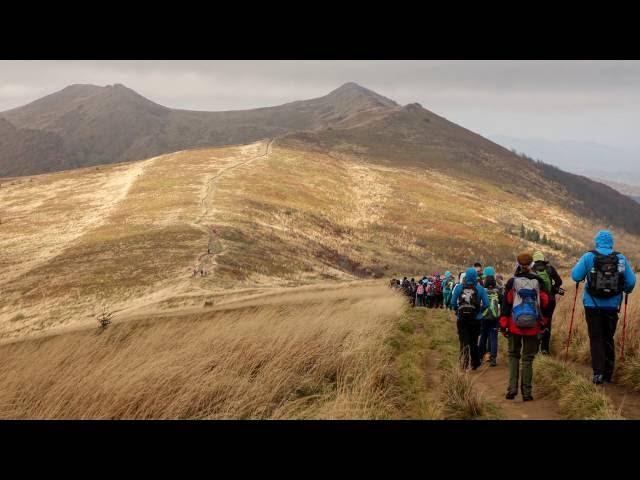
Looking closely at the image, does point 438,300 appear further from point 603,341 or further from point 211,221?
point 211,221

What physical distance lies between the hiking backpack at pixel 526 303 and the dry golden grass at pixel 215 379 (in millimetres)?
2072

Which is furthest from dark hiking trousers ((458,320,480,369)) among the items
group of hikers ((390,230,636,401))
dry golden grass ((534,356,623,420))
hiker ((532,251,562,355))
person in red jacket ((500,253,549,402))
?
person in red jacket ((500,253,549,402))

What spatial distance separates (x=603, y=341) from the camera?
7316 millimetres

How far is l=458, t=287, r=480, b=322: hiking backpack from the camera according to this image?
966 cm

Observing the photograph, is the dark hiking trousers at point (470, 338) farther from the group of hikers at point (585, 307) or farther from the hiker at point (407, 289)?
the hiker at point (407, 289)

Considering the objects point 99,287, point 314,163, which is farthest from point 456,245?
point 99,287

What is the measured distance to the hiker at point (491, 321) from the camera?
10.3 m

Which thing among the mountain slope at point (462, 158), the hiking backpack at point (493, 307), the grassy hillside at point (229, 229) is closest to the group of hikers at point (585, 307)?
the hiking backpack at point (493, 307)

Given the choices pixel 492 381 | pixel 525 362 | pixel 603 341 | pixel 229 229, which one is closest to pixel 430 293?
pixel 492 381

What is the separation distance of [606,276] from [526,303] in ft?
4.29

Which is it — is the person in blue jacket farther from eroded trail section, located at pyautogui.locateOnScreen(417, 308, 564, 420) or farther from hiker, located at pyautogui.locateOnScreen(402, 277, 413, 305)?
hiker, located at pyautogui.locateOnScreen(402, 277, 413, 305)

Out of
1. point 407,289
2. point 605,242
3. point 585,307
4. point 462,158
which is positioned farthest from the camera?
point 462,158

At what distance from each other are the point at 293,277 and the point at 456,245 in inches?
1716
